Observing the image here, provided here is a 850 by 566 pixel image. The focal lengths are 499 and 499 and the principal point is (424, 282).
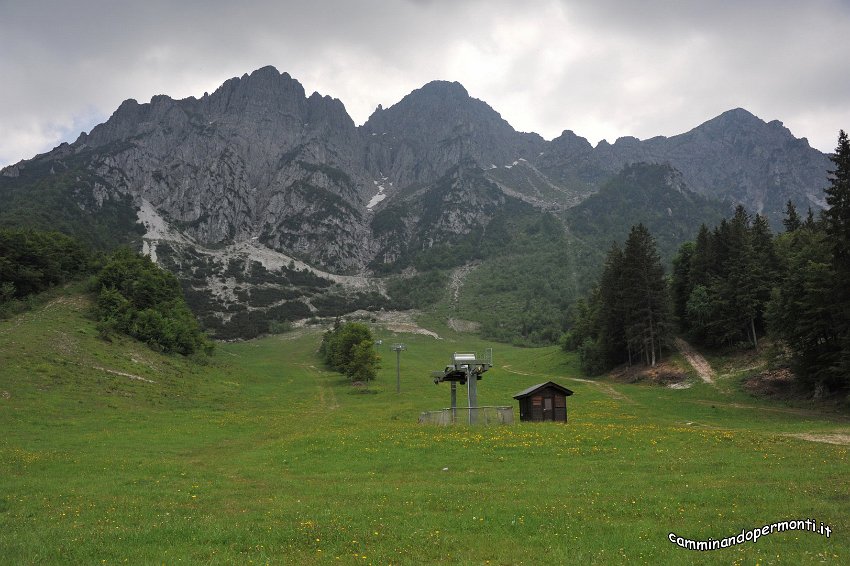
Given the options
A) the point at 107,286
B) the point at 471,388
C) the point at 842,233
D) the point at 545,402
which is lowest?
the point at 545,402

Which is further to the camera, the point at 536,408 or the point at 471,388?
the point at 536,408

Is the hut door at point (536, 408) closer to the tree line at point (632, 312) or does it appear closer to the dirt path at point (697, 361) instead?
the dirt path at point (697, 361)

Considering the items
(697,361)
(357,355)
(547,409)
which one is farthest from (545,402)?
(357,355)

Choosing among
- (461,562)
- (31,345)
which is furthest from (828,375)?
(31,345)

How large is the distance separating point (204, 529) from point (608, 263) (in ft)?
277

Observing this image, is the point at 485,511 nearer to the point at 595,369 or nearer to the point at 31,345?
the point at 31,345

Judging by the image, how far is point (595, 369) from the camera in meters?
80.7

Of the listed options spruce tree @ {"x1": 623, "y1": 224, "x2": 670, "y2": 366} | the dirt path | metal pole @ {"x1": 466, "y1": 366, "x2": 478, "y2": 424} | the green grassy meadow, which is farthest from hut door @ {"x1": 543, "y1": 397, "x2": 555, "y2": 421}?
spruce tree @ {"x1": 623, "y1": 224, "x2": 670, "y2": 366}

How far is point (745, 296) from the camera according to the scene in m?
61.9

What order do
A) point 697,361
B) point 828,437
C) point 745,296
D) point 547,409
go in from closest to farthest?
point 828,437 < point 547,409 < point 745,296 < point 697,361

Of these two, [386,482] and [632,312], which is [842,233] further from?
[386,482]

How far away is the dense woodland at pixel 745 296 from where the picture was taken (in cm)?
4116

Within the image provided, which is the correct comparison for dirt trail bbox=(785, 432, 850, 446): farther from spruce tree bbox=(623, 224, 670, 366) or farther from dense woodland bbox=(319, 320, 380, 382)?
dense woodland bbox=(319, 320, 380, 382)

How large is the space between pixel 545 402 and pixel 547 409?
1.85ft
